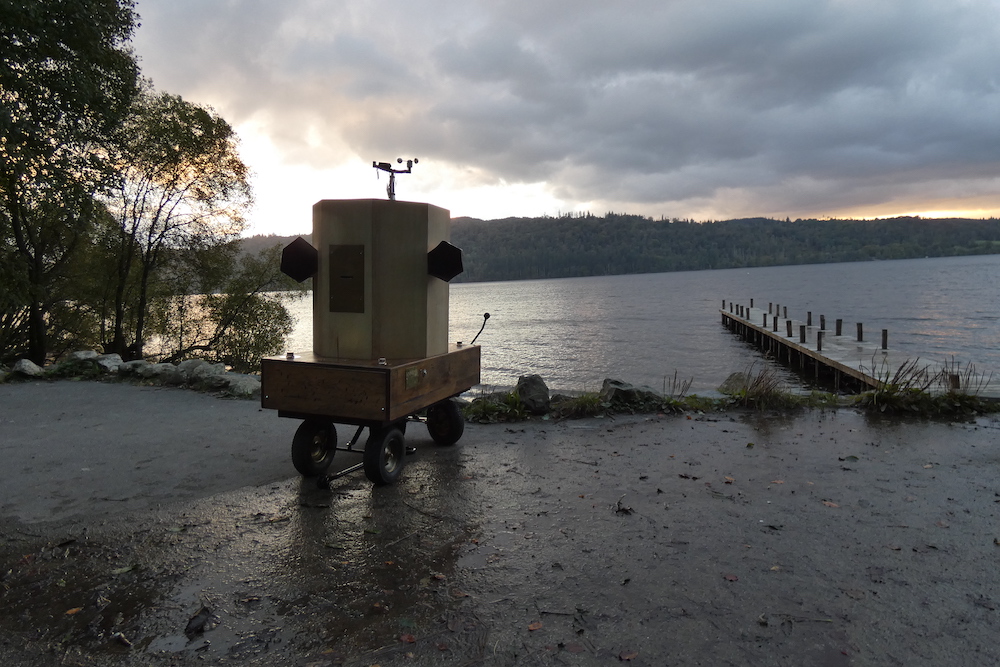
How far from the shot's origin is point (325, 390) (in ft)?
15.4

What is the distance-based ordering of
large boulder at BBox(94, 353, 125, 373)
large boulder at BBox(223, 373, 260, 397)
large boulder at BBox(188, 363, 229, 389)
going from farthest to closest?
large boulder at BBox(94, 353, 125, 373)
large boulder at BBox(188, 363, 229, 389)
large boulder at BBox(223, 373, 260, 397)

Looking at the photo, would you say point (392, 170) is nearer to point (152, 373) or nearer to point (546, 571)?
point (546, 571)

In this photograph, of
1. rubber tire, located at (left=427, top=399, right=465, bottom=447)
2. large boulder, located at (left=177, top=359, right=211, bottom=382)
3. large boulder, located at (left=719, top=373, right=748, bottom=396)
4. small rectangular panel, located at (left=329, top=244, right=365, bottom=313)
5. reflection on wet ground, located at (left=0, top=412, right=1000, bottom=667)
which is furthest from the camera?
large boulder, located at (left=177, top=359, right=211, bottom=382)

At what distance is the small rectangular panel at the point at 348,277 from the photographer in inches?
188

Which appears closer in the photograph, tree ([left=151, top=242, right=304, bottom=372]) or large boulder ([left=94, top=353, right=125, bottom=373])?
large boulder ([left=94, top=353, right=125, bottom=373])

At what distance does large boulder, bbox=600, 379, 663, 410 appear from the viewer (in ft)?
26.1

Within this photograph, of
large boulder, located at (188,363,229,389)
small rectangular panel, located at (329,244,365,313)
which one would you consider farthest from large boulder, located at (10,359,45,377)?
small rectangular panel, located at (329,244,365,313)

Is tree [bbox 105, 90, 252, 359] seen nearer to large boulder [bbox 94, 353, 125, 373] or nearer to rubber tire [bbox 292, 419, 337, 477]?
large boulder [bbox 94, 353, 125, 373]

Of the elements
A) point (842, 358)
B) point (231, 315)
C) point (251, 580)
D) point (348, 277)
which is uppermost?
point (348, 277)

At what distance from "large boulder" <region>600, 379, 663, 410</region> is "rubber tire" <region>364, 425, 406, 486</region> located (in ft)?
11.8

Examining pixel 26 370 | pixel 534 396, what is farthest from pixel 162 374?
pixel 534 396

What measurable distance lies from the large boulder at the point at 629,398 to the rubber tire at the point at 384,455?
142 inches

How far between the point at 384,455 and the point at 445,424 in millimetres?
1435

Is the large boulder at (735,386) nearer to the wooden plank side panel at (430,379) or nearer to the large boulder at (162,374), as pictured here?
the wooden plank side panel at (430,379)
